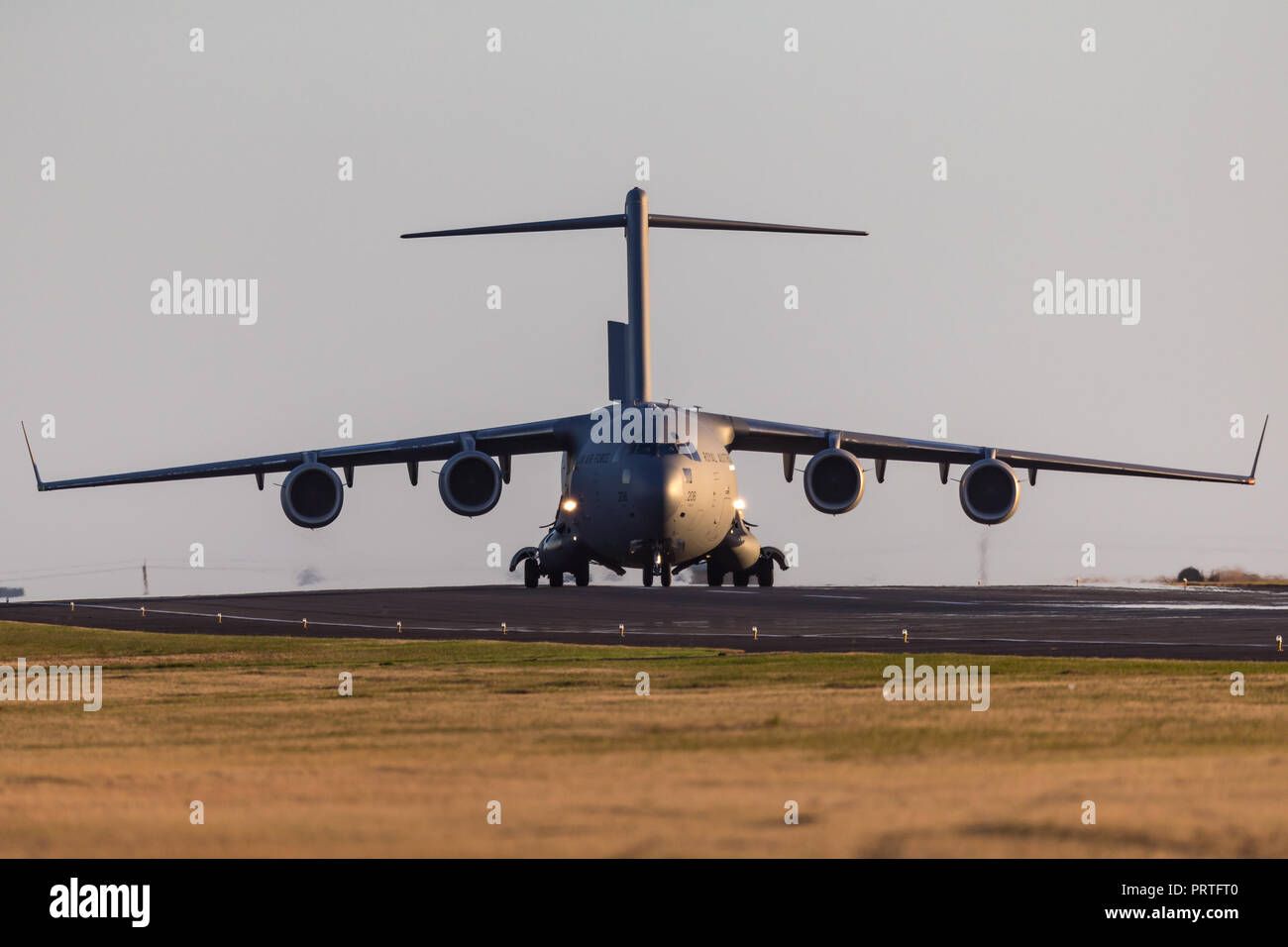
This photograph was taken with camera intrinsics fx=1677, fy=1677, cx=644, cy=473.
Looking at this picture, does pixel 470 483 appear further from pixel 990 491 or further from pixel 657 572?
pixel 990 491

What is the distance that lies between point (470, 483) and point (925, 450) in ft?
45.3

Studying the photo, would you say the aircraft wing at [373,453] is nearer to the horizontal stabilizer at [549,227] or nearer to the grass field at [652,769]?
the horizontal stabilizer at [549,227]

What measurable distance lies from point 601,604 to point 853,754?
28.1 metres

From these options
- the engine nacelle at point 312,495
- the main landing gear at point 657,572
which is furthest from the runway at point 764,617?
the engine nacelle at point 312,495

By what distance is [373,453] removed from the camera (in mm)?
47344

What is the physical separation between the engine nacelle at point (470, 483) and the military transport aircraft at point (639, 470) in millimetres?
27

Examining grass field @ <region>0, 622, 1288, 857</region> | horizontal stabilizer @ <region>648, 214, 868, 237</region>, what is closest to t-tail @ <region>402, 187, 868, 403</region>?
horizontal stabilizer @ <region>648, 214, 868, 237</region>

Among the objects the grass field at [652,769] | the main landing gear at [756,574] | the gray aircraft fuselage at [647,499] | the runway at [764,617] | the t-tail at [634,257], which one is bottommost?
the grass field at [652,769]

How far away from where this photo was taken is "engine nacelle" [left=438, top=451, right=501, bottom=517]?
44.5m

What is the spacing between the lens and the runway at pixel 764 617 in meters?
24.1

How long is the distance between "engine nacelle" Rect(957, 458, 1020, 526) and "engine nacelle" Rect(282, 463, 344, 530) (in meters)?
17.1

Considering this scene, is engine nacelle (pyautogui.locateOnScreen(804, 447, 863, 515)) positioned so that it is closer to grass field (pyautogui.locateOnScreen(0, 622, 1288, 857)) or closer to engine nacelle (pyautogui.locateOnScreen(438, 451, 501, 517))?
engine nacelle (pyautogui.locateOnScreen(438, 451, 501, 517))
